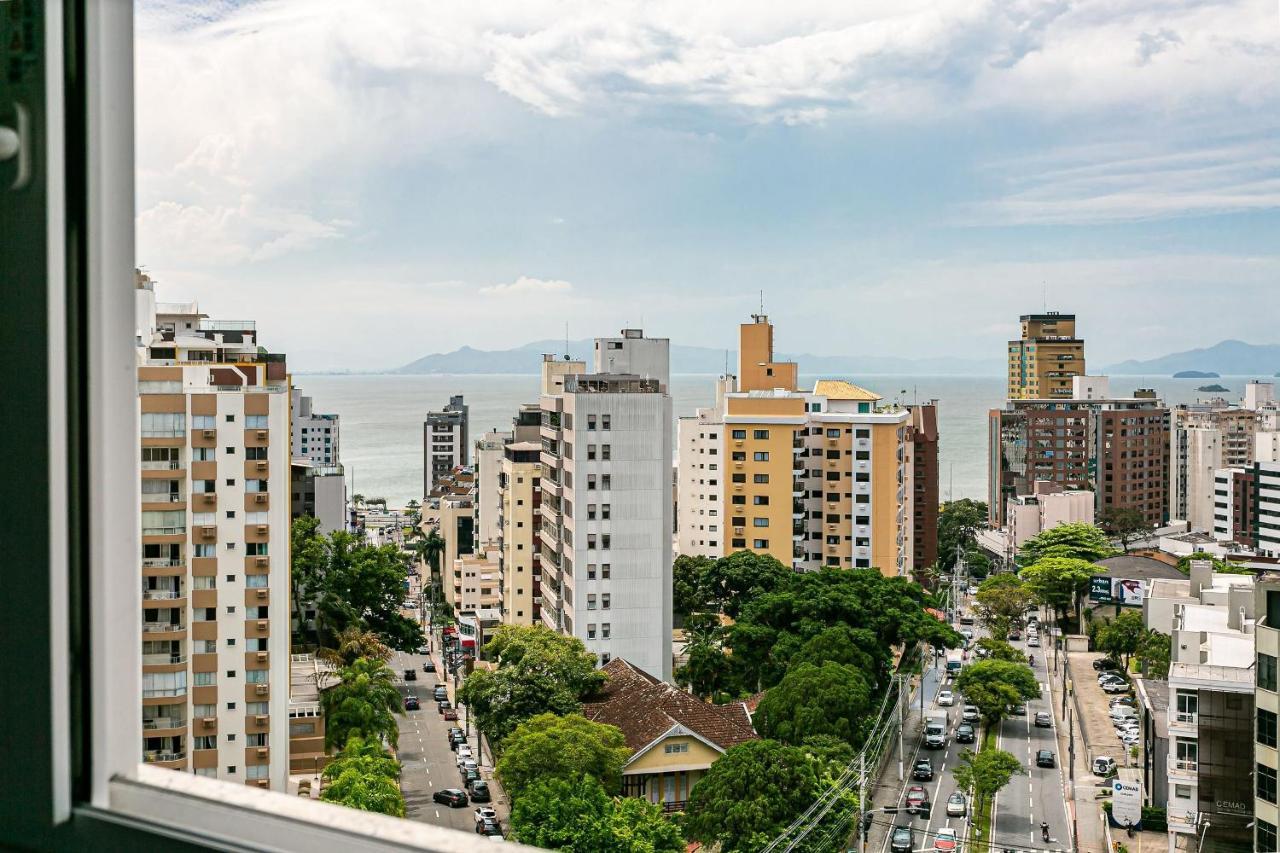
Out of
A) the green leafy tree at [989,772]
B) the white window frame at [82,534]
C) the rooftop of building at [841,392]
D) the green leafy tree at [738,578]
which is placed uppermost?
the rooftop of building at [841,392]

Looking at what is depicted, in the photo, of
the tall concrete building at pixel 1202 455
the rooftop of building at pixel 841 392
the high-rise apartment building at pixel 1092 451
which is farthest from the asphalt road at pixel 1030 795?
the tall concrete building at pixel 1202 455

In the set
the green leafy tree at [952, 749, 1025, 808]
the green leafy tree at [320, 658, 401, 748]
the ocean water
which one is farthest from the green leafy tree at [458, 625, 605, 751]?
the ocean water

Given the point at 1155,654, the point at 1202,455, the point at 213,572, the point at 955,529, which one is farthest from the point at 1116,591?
the point at 213,572

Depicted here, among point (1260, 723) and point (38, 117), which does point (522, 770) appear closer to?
point (1260, 723)

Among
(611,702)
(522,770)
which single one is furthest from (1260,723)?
(611,702)

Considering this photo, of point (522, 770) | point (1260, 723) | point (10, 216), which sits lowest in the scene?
point (522, 770)

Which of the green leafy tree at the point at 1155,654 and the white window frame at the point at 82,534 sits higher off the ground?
the white window frame at the point at 82,534

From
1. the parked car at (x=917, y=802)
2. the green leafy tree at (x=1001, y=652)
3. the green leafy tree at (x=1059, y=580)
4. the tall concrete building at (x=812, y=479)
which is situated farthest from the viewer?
the green leafy tree at (x=1059, y=580)

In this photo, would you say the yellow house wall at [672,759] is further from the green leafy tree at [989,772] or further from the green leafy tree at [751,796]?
the green leafy tree at [989,772]
